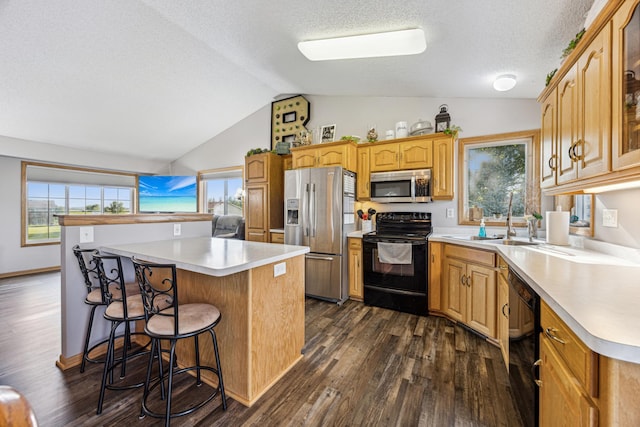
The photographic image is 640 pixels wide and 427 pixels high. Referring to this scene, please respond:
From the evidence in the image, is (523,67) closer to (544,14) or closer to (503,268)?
(544,14)

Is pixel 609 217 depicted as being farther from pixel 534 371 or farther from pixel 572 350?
pixel 572 350

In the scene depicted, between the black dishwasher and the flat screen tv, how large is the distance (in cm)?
645

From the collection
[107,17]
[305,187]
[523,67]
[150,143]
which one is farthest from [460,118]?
[150,143]

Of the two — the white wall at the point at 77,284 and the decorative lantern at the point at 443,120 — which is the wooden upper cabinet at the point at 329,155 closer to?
the decorative lantern at the point at 443,120

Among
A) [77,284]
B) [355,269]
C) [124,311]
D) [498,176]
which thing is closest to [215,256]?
[124,311]

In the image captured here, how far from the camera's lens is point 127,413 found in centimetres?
153

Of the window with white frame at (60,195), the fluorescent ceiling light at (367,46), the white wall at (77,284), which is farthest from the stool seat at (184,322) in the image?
the window with white frame at (60,195)

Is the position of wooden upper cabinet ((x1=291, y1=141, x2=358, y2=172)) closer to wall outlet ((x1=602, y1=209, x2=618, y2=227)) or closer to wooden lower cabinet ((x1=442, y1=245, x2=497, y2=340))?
wooden lower cabinet ((x1=442, y1=245, x2=497, y2=340))

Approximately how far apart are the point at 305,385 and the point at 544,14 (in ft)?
9.34

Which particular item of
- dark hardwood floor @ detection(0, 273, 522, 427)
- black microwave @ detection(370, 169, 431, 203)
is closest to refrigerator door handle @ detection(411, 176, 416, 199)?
black microwave @ detection(370, 169, 431, 203)

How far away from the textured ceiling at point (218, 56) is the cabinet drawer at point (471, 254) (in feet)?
5.38

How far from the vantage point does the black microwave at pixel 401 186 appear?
10.5 feet

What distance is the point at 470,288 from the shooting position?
2492mm

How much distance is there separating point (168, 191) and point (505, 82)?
22.1 feet
